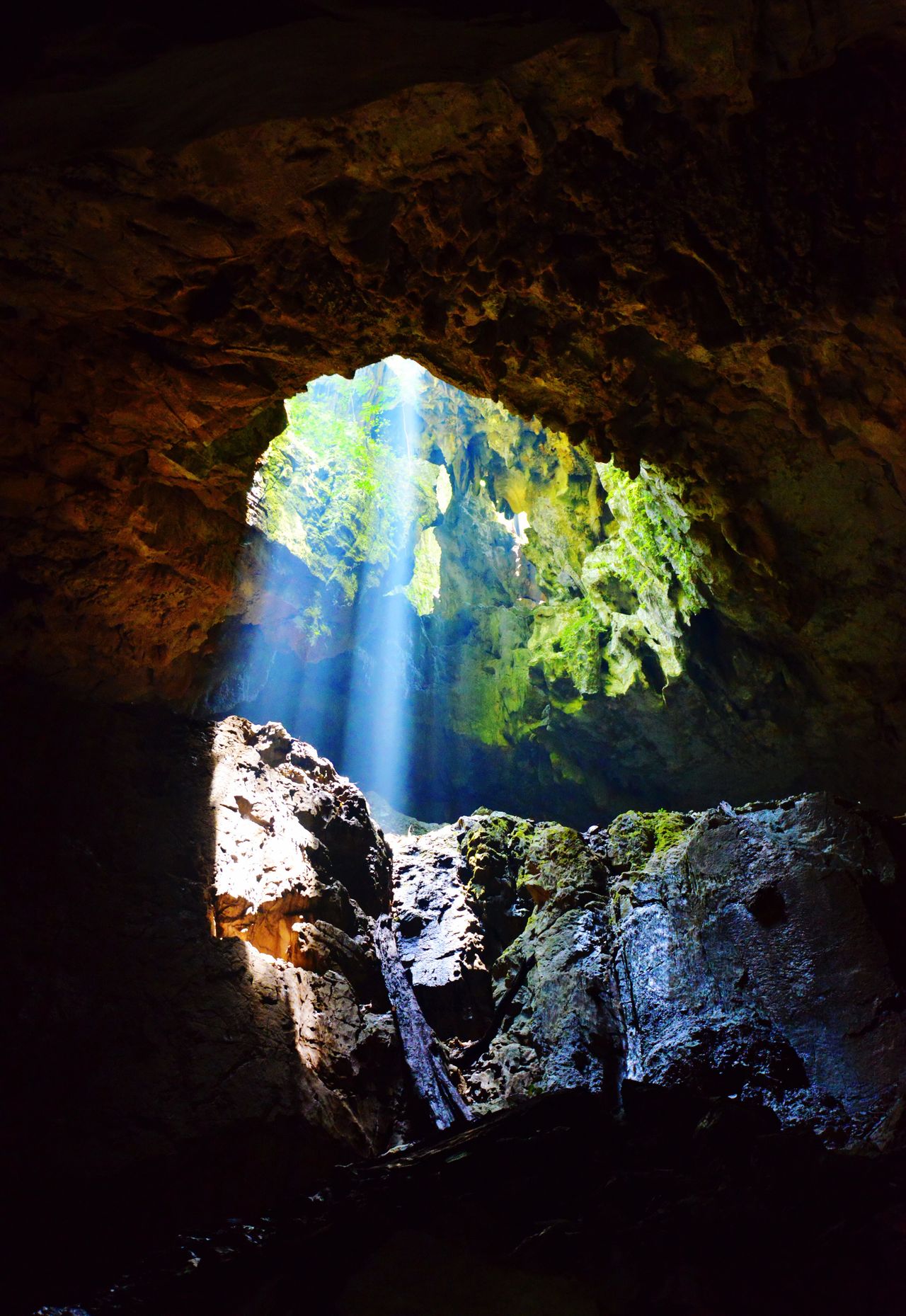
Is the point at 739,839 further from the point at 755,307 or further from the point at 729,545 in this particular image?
the point at 755,307

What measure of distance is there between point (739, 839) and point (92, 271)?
6.99 m

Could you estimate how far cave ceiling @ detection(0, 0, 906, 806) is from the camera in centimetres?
292

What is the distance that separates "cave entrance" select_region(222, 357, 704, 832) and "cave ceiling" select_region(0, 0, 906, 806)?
4138 mm

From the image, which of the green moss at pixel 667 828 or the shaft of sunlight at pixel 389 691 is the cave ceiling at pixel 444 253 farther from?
the shaft of sunlight at pixel 389 691

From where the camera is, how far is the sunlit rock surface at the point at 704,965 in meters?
5.49

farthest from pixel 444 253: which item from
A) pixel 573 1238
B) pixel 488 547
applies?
pixel 488 547

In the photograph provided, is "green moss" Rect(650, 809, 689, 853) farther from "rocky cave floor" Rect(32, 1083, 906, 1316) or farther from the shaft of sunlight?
the shaft of sunlight

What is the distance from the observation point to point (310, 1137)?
4.91 meters

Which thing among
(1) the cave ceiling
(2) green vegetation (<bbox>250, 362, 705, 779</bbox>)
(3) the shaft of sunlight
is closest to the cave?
(1) the cave ceiling

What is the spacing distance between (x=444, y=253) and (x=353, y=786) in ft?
23.9

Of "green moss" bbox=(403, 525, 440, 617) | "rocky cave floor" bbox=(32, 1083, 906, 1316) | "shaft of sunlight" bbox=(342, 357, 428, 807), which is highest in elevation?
"green moss" bbox=(403, 525, 440, 617)

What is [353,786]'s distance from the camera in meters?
9.80

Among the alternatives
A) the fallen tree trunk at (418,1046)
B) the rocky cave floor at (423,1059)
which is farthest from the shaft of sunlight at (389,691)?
the fallen tree trunk at (418,1046)

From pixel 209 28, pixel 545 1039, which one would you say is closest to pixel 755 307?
pixel 209 28
